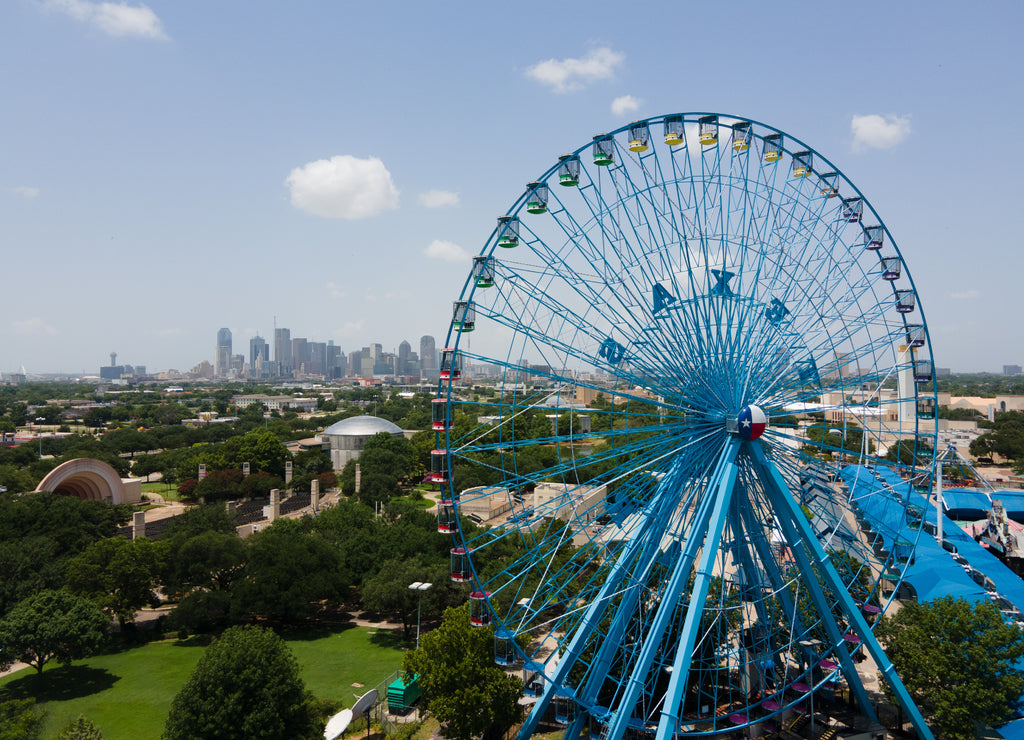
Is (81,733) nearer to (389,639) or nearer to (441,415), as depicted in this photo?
(441,415)

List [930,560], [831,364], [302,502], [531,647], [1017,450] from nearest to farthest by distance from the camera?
[831,364] < [531,647] < [930,560] < [302,502] < [1017,450]

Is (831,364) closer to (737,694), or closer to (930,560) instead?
(737,694)

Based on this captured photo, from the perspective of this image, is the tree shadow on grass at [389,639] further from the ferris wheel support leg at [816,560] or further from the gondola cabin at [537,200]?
the gondola cabin at [537,200]

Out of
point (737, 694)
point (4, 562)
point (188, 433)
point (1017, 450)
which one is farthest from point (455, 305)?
point (188, 433)

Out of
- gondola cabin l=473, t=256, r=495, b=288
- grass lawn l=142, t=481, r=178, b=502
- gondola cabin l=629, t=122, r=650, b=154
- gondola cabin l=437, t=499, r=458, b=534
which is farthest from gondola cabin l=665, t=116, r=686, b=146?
grass lawn l=142, t=481, r=178, b=502

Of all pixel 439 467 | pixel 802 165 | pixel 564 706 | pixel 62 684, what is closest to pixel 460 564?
pixel 439 467

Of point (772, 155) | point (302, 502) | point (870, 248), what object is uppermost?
point (772, 155)

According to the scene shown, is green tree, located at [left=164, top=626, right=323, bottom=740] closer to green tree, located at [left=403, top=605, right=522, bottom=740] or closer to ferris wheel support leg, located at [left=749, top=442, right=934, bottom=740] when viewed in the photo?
green tree, located at [left=403, top=605, right=522, bottom=740]
